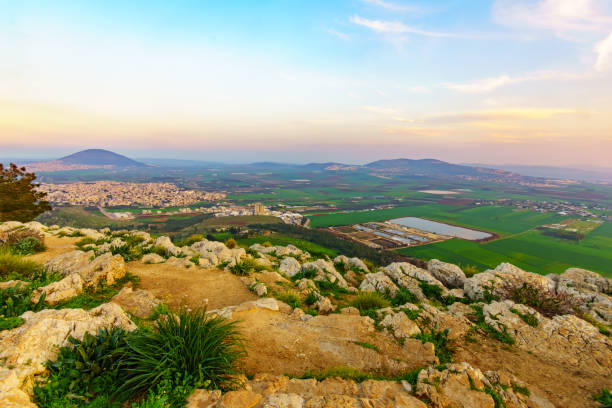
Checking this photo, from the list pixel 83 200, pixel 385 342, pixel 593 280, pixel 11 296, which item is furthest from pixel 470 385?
pixel 83 200

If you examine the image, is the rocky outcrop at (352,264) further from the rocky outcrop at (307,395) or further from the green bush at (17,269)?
the green bush at (17,269)

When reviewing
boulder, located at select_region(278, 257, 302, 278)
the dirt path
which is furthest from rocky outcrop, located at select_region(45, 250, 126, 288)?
boulder, located at select_region(278, 257, 302, 278)

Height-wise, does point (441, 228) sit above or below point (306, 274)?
below

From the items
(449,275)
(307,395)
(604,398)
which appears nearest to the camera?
(307,395)

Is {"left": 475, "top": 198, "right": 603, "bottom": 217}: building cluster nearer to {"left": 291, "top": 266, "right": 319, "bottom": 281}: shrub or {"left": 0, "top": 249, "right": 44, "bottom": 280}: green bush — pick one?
{"left": 291, "top": 266, "right": 319, "bottom": 281}: shrub

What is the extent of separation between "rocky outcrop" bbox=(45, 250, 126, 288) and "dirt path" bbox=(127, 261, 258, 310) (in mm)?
1079

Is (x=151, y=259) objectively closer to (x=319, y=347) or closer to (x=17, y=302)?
(x=17, y=302)

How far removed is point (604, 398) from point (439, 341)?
3515 mm

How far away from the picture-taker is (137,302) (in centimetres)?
831

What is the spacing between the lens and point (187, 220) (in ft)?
277

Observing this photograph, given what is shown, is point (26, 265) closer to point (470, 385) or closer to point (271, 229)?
point (470, 385)

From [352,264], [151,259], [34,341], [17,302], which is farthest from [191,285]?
[352,264]

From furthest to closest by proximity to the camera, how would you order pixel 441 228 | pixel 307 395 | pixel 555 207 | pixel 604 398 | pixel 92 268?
1. pixel 555 207
2. pixel 441 228
3. pixel 92 268
4. pixel 604 398
5. pixel 307 395

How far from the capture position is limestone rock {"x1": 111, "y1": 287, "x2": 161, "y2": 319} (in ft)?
25.5
